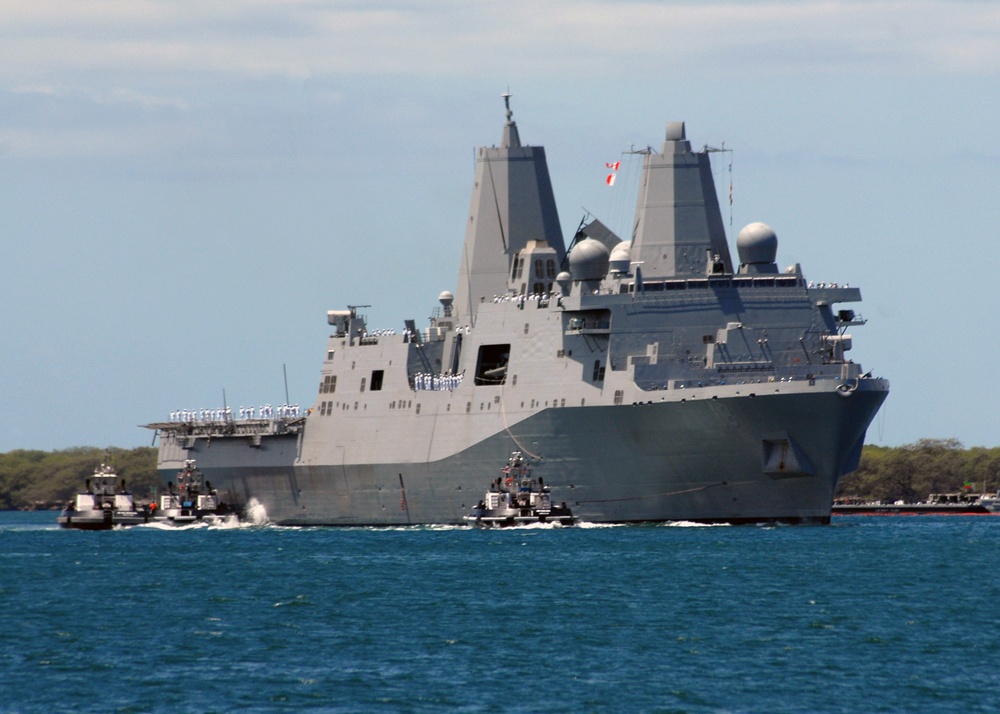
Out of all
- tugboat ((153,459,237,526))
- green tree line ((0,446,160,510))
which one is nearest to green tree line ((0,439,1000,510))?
green tree line ((0,446,160,510))

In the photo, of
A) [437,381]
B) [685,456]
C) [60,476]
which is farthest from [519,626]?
[60,476]

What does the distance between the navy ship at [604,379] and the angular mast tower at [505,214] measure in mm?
78

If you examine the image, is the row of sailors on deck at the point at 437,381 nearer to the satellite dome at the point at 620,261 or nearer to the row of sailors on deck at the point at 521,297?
the row of sailors on deck at the point at 521,297

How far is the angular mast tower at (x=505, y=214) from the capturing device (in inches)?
2931

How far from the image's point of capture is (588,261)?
213ft

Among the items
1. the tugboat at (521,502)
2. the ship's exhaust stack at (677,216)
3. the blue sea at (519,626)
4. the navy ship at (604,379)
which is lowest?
the blue sea at (519,626)

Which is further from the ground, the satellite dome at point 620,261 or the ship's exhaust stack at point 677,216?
the ship's exhaust stack at point 677,216

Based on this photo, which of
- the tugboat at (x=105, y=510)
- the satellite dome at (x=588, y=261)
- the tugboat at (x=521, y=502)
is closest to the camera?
the tugboat at (x=521, y=502)

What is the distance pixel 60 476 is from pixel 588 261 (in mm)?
100351

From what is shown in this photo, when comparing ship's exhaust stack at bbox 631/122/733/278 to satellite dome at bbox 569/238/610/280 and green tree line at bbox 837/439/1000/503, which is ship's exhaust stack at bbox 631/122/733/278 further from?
green tree line at bbox 837/439/1000/503

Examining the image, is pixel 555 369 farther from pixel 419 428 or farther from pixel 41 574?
pixel 41 574

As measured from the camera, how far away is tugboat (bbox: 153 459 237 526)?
80.7 m

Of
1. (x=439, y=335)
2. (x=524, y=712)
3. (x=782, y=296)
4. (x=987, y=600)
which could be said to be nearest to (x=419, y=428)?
(x=439, y=335)

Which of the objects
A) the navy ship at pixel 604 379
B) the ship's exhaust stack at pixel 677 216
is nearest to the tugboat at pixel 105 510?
the navy ship at pixel 604 379
